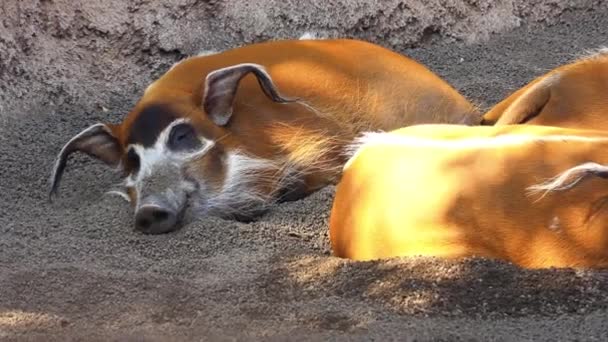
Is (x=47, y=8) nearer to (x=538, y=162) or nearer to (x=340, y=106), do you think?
(x=340, y=106)

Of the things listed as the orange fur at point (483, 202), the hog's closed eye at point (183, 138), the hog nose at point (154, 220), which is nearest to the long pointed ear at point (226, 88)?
the hog's closed eye at point (183, 138)

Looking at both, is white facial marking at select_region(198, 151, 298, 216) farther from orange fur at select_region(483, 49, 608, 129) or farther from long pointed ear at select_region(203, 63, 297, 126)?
orange fur at select_region(483, 49, 608, 129)

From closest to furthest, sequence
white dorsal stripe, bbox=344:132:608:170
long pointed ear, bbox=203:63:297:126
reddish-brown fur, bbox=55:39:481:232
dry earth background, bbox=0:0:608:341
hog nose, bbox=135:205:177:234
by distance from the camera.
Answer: dry earth background, bbox=0:0:608:341 → white dorsal stripe, bbox=344:132:608:170 → hog nose, bbox=135:205:177:234 → long pointed ear, bbox=203:63:297:126 → reddish-brown fur, bbox=55:39:481:232

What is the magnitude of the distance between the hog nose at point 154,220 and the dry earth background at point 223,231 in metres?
0.07

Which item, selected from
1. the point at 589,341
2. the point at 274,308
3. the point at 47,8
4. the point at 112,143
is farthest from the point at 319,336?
the point at 47,8

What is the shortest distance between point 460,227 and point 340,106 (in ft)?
5.02

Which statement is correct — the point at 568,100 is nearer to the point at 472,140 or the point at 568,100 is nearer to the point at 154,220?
the point at 472,140

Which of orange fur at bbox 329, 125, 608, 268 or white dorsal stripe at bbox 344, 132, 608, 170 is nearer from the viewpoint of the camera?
orange fur at bbox 329, 125, 608, 268

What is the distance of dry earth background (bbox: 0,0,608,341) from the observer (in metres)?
3.11

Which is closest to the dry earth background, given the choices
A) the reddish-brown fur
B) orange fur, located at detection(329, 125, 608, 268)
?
orange fur, located at detection(329, 125, 608, 268)

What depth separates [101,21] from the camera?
5664 millimetres

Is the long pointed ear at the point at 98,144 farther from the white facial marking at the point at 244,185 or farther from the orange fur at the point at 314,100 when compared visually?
the white facial marking at the point at 244,185

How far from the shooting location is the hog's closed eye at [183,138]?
15.4 feet

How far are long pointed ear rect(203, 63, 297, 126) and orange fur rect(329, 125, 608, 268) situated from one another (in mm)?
839
